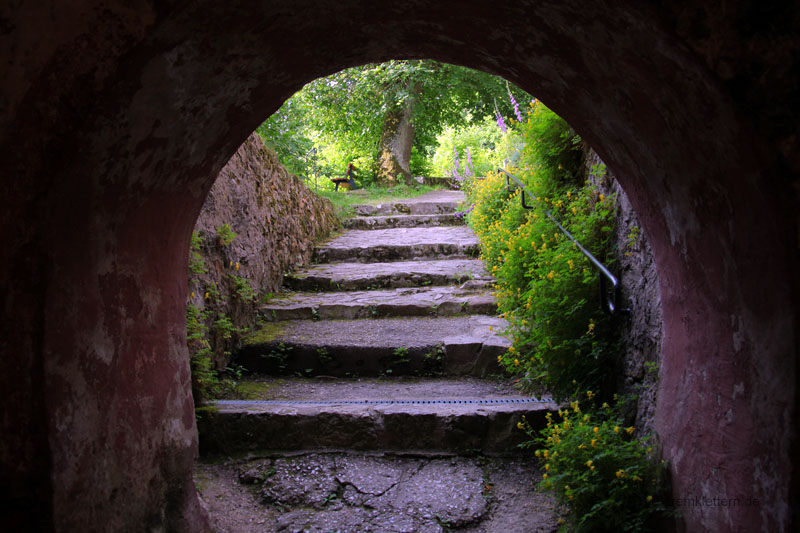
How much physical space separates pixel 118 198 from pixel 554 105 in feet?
6.05

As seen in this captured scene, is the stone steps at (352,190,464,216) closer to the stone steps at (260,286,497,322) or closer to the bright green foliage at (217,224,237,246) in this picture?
the stone steps at (260,286,497,322)

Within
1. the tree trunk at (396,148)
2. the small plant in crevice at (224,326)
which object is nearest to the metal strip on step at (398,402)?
the small plant in crevice at (224,326)

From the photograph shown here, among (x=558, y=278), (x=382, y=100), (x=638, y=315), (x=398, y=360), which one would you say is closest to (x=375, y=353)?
(x=398, y=360)

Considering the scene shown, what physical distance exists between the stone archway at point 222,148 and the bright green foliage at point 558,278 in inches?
27.1

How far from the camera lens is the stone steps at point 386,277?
6070 millimetres

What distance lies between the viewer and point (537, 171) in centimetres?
390

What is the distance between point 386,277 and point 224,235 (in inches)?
96.1

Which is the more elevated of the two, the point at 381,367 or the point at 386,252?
the point at 386,252

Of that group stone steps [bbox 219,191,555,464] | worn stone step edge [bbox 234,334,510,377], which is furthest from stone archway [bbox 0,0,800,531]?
worn stone step edge [bbox 234,334,510,377]

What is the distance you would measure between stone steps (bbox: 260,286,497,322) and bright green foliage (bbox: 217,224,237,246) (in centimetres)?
115

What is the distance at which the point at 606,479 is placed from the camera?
2.26 meters

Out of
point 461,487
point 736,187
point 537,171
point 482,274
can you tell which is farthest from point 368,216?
point 736,187

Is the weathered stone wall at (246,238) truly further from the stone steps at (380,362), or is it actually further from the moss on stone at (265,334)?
the stone steps at (380,362)

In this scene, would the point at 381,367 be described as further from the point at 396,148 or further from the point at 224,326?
the point at 396,148
